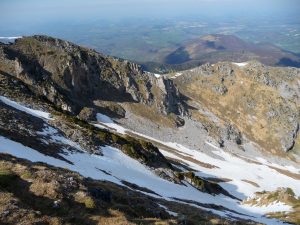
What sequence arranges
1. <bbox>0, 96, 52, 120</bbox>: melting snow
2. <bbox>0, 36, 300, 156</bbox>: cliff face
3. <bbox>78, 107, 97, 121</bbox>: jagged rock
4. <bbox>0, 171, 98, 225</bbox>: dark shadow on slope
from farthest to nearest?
<bbox>0, 36, 300, 156</bbox>: cliff face → <bbox>78, 107, 97, 121</bbox>: jagged rock → <bbox>0, 96, 52, 120</bbox>: melting snow → <bbox>0, 171, 98, 225</bbox>: dark shadow on slope

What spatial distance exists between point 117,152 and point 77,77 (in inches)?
3414

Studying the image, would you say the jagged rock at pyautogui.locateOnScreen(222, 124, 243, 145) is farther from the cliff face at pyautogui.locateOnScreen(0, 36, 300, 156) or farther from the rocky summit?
the rocky summit

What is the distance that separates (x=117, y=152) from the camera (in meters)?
72.8

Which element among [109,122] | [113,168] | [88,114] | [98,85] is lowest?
[109,122]

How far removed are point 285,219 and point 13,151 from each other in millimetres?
43795

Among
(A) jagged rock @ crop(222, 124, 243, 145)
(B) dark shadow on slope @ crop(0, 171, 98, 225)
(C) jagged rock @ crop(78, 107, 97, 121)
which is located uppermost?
(B) dark shadow on slope @ crop(0, 171, 98, 225)

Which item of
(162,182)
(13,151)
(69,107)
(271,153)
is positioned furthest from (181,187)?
(271,153)

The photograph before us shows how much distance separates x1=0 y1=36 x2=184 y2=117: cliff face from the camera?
133 m

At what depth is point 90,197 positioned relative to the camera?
93.7ft

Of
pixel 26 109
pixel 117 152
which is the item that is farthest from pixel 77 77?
pixel 117 152

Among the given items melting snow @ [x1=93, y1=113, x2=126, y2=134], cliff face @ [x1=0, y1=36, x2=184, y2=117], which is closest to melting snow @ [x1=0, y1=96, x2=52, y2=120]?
cliff face @ [x1=0, y1=36, x2=184, y2=117]

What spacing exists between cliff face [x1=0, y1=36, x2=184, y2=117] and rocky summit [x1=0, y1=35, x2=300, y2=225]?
511 millimetres

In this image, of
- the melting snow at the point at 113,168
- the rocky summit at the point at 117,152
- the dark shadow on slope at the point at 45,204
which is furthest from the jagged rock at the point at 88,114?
the dark shadow on slope at the point at 45,204

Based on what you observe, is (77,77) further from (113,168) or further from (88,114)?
(113,168)
